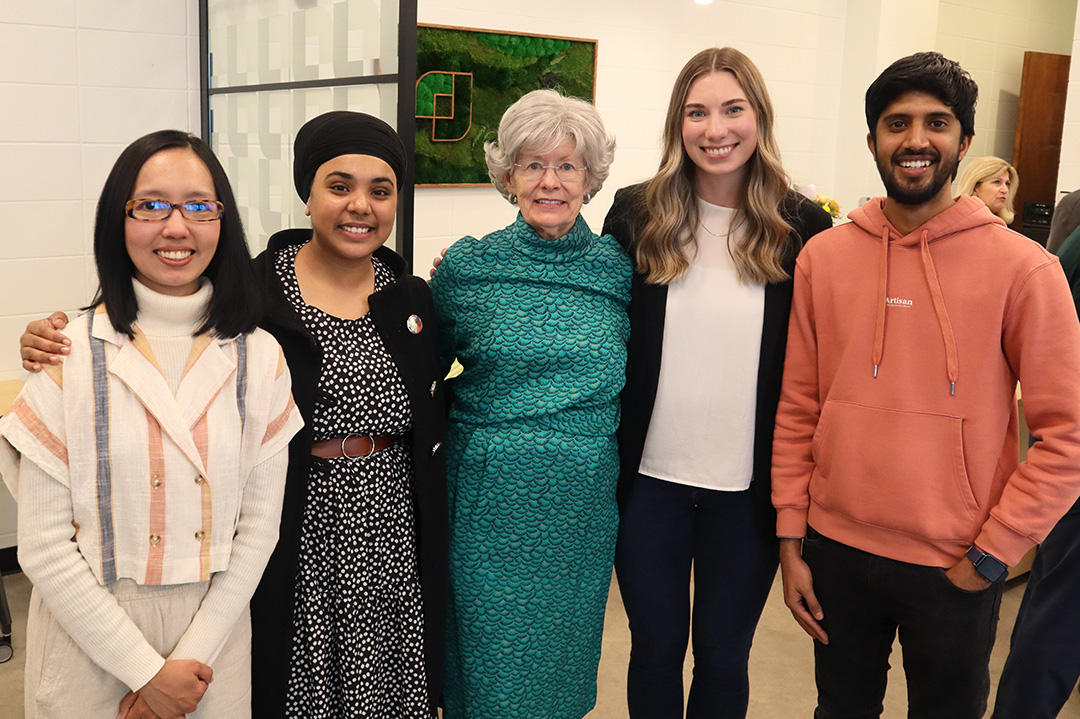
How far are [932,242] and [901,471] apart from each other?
429 millimetres

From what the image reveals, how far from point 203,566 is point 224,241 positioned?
1.72ft

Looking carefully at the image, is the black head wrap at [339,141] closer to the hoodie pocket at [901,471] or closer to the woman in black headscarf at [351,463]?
the woman in black headscarf at [351,463]

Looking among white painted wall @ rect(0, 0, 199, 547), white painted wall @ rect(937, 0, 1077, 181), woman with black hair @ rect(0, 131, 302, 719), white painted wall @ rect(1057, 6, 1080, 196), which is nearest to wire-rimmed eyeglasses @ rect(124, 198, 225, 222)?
woman with black hair @ rect(0, 131, 302, 719)

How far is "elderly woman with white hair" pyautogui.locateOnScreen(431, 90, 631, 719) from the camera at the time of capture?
1.86 metres

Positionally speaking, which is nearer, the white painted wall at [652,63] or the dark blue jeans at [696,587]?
the dark blue jeans at [696,587]

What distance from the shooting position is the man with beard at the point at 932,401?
63.0 inches

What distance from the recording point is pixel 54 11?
325 cm

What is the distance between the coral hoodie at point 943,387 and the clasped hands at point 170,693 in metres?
1.18

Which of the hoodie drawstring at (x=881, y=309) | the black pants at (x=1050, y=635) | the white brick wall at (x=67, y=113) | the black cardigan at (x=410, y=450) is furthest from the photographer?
the white brick wall at (x=67, y=113)

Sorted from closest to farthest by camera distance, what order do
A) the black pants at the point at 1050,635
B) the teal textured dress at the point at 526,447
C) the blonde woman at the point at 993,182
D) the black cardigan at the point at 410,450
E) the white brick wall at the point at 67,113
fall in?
the black cardigan at the point at 410,450, the teal textured dress at the point at 526,447, the black pants at the point at 1050,635, the white brick wall at the point at 67,113, the blonde woman at the point at 993,182

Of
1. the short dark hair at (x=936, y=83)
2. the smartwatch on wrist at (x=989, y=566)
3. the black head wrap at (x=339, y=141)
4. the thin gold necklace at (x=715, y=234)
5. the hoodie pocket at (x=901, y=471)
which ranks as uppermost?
the short dark hair at (x=936, y=83)

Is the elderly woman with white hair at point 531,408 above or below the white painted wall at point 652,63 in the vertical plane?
below

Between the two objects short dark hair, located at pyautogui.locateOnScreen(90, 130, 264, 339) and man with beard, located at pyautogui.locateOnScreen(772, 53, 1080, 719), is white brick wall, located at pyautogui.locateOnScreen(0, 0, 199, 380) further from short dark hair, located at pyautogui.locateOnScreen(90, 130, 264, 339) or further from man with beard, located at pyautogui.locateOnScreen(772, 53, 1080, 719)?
man with beard, located at pyautogui.locateOnScreen(772, 53, 1080, 719)

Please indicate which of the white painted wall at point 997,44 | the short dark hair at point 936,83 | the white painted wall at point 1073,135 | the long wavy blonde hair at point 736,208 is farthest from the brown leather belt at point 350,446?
the white painted wall at point 997,44
